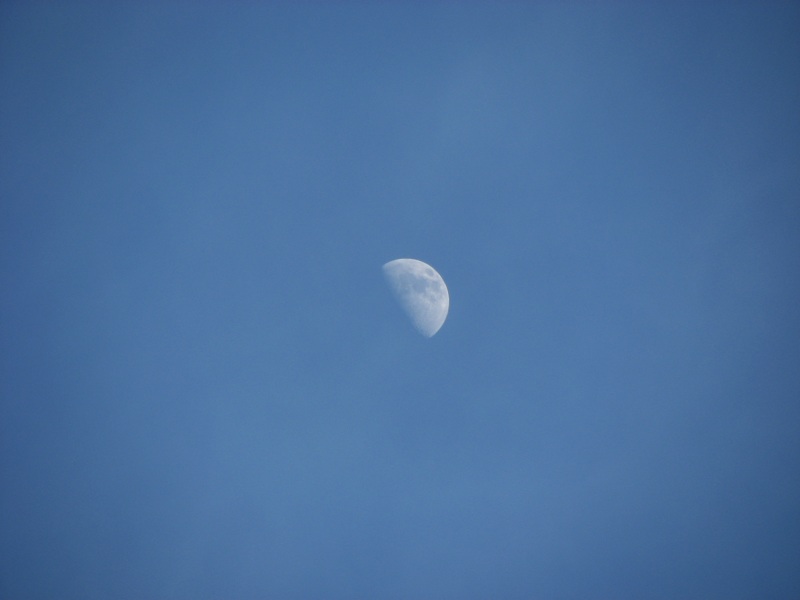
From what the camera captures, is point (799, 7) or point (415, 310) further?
point (415, 310)

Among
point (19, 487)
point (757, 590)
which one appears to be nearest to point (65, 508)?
point (19, 487)

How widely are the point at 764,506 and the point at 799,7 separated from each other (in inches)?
258

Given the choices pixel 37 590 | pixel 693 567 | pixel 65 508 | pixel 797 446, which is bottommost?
pixel 37 590

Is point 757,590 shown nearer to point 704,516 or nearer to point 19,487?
point 704,516

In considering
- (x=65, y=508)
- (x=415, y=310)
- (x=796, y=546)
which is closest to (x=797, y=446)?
(x=796, y=546)

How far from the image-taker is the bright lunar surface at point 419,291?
6859 millimetres

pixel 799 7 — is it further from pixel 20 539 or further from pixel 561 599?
pixel 20 539

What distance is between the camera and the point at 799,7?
644 centimetres

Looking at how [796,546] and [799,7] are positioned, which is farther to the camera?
[796,546]

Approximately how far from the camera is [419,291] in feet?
22.5

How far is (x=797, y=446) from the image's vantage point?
6812 mm

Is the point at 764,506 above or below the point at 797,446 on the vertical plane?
below

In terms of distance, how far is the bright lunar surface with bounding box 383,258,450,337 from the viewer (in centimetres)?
686

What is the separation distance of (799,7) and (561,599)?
8410mm
